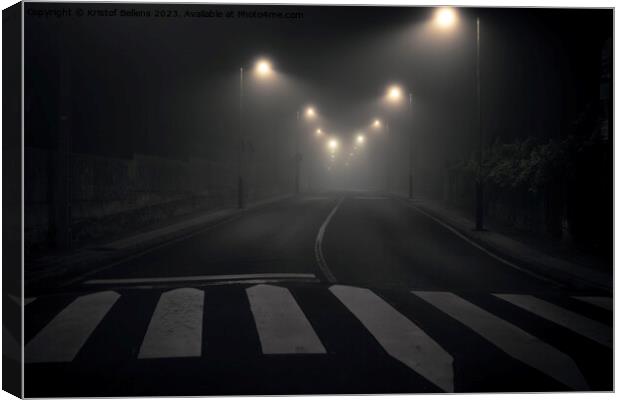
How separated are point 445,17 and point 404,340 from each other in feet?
14.4

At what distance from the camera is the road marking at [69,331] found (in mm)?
5023

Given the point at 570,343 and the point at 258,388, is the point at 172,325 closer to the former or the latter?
the point at 258,388

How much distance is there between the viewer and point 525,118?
1579 cm

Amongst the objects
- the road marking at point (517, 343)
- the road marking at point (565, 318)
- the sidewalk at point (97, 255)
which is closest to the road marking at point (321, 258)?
the road marking at point (517, 343)

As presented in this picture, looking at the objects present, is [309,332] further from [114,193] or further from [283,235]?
[114,193]

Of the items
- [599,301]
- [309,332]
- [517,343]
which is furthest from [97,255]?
[599,301]

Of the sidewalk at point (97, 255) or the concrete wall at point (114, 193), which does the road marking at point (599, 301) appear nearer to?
the sidewalk at point (97, 255)

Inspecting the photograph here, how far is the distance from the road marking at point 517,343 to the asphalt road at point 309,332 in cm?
2

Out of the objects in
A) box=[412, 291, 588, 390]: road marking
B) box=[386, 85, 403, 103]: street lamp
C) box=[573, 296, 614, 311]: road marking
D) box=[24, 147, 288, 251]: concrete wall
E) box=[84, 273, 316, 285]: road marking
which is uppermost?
box=[386, 85, 403, 103]: street lamp

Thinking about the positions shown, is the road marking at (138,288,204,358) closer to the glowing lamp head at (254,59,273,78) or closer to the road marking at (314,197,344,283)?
the road marking at (314,197,344,283)

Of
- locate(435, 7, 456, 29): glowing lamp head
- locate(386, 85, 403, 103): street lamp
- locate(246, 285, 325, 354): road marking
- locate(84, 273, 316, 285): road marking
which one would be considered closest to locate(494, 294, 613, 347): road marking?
locate(246, 285, 325, 354): road marking

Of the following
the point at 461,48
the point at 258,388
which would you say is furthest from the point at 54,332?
the point at 461,48

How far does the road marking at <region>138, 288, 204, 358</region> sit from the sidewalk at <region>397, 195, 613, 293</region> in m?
5.88

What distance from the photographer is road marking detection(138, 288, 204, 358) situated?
5073 mm
